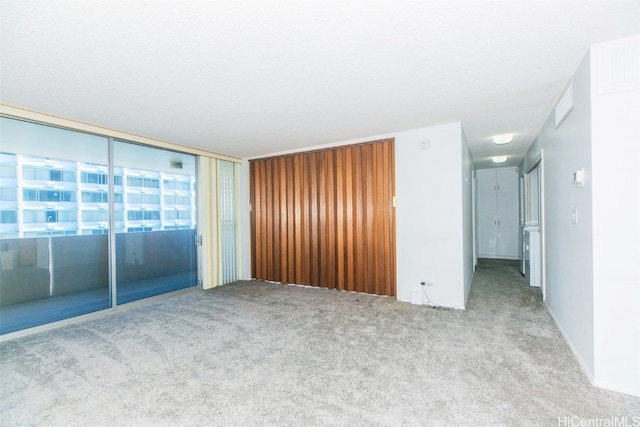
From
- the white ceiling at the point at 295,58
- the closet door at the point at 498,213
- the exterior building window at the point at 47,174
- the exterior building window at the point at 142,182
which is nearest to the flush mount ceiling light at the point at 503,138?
the white ceiling at the point at 295,58

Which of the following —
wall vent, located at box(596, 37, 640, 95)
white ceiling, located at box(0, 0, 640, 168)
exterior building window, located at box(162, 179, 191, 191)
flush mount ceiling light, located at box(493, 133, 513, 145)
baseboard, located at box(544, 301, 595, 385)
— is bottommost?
baseboard, located at box(544, 301, 595, 385)

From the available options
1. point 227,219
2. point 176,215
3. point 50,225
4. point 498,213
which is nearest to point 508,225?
point 498,213

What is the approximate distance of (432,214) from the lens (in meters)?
3.88

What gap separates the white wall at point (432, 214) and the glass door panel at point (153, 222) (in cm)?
341

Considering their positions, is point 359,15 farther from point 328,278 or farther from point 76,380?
point 328,278

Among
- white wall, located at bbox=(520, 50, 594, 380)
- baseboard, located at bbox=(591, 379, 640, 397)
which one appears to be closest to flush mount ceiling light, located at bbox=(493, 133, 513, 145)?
white wall, located at bbox=(520, 50, 594, 380)

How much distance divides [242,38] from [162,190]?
136 inches

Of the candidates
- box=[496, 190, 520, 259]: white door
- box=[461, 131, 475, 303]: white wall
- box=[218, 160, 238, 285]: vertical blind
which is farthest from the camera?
box=[496, 190, 520, 259]: white door

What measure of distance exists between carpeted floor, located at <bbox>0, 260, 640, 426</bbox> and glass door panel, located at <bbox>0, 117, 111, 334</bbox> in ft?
1.35

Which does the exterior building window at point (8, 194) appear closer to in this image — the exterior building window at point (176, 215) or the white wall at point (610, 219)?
the exterior building window at point (176, 215)

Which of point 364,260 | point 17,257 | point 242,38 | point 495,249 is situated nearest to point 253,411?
point 242,38

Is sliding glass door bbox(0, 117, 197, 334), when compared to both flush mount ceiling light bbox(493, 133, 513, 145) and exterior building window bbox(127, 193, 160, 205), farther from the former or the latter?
flush mount ceiling light bbox(493, 133, 513, 145)

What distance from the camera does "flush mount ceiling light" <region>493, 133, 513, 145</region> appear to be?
4.26 m

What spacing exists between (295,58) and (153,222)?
3.56m
